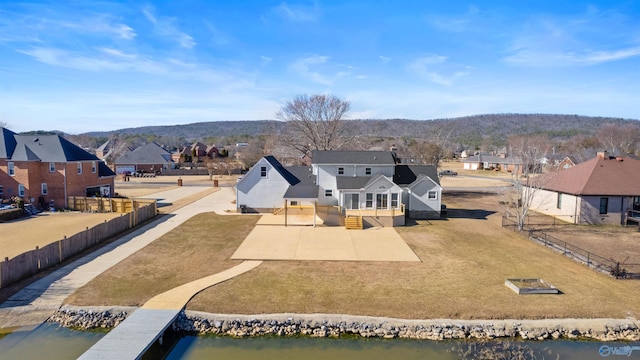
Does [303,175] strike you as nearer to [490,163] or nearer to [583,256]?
[583,256]

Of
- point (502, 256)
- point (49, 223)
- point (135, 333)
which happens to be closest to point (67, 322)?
point (135, 333)

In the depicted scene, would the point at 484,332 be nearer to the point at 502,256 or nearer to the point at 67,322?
the point at 502,256

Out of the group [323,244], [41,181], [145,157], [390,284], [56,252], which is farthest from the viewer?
[145,157]

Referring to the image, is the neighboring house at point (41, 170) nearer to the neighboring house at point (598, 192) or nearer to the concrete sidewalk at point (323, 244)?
the concrete sidewalk at point (323, 244)

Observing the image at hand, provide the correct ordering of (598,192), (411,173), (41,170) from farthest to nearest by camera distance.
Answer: (41,170), (411,173), (598,192)

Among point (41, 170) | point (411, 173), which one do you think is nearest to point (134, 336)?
point (411, 173)
